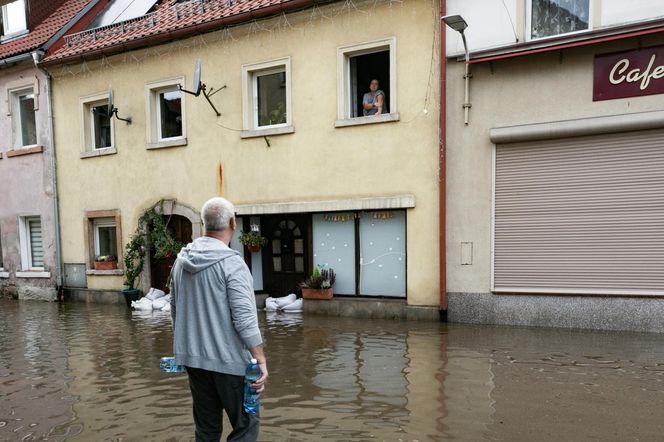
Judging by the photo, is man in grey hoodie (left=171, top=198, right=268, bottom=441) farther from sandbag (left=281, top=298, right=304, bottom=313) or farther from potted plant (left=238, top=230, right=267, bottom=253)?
potted plant (left=238, top=230, right=267, bottom=253)

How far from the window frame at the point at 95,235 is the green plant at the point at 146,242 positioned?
14.7 inches

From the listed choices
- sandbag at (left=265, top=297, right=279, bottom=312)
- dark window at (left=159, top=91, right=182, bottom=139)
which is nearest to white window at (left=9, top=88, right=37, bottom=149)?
dark window at (left=159, top=91, right=182, bottom=139)

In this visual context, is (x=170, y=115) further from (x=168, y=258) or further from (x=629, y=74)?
(x=629, y=74)

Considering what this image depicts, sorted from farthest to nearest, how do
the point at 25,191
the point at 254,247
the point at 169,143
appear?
the point at 25,191 → the point at 169,143 → the point at 254,247

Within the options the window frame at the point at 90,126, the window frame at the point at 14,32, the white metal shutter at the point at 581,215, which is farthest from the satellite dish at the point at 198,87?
the window frame at the point at 14,32

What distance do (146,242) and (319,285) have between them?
15.8ft

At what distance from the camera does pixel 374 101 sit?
9.93 metres

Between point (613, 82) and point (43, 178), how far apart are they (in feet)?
44.4

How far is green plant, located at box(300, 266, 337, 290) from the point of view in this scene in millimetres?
10148

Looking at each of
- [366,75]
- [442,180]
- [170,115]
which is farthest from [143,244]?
[442,180]

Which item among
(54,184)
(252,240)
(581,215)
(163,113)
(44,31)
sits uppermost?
(44,31)

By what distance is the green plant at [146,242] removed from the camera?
12.0m

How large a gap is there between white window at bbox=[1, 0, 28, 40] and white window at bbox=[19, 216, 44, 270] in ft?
18.1

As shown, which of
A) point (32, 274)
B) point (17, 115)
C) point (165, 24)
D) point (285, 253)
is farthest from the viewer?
point (17, 115)
